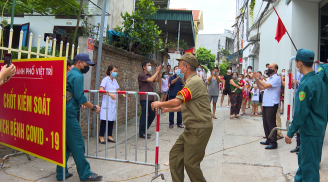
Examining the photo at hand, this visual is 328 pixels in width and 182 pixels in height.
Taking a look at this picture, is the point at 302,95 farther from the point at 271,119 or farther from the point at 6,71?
the point at 6,71

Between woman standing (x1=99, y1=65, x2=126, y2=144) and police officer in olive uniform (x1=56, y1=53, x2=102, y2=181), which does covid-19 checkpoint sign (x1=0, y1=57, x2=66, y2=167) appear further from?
woman standing (x1=99, y1=65, x2=126, y2=144)

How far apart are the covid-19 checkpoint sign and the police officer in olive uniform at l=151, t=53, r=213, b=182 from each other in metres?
1.28

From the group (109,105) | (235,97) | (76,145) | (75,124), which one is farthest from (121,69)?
(76,145)

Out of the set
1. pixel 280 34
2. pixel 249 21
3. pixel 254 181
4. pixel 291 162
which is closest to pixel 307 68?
pixel 254 181

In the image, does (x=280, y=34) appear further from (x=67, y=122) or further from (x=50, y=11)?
(x=50, y=11)

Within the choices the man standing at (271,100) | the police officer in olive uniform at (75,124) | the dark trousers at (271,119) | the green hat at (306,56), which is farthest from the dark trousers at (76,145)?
the dark trousers at (271,119)

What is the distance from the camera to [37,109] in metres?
3.62

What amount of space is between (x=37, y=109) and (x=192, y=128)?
7.11 feet

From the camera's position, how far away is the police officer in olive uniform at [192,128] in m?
3.17

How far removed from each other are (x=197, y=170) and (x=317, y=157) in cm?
148

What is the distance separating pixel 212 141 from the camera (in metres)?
6.58

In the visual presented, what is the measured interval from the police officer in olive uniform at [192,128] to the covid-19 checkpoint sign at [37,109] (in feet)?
4.21

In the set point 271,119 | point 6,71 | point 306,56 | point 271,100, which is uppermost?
point 306,56

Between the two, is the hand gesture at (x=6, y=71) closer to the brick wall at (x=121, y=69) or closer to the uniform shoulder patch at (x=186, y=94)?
the uniform shoulder patch at (x=186, y=94)
